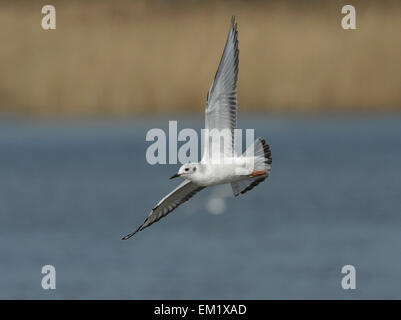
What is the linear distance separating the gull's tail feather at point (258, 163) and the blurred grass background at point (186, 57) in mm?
7328

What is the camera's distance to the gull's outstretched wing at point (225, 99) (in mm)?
8562

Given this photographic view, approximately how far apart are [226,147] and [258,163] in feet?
0.88

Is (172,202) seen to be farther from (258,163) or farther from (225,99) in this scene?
(225,99)

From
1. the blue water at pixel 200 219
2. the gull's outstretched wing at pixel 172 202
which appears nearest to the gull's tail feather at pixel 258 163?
the gull's outstretched wing at pixel 172 202

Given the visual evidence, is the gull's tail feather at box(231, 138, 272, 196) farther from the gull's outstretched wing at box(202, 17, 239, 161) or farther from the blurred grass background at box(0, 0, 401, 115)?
the blurred grass background at box(0, 0, 401, 115)

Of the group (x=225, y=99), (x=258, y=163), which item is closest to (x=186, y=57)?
(x=225, y=99)

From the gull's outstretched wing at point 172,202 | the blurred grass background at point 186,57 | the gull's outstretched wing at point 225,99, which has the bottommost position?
the gull's outstretched wing at point 172,202

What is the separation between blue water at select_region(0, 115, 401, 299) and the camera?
12.9 meters

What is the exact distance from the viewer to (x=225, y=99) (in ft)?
28.4

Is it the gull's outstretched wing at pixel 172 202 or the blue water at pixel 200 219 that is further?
the blue water at pixel 200 219

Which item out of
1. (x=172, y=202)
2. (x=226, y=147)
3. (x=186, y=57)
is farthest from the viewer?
(x=186, y=57)

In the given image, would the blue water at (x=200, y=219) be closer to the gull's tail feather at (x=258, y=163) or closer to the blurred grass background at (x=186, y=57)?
the blurred grass background at (x=186, y=57)
